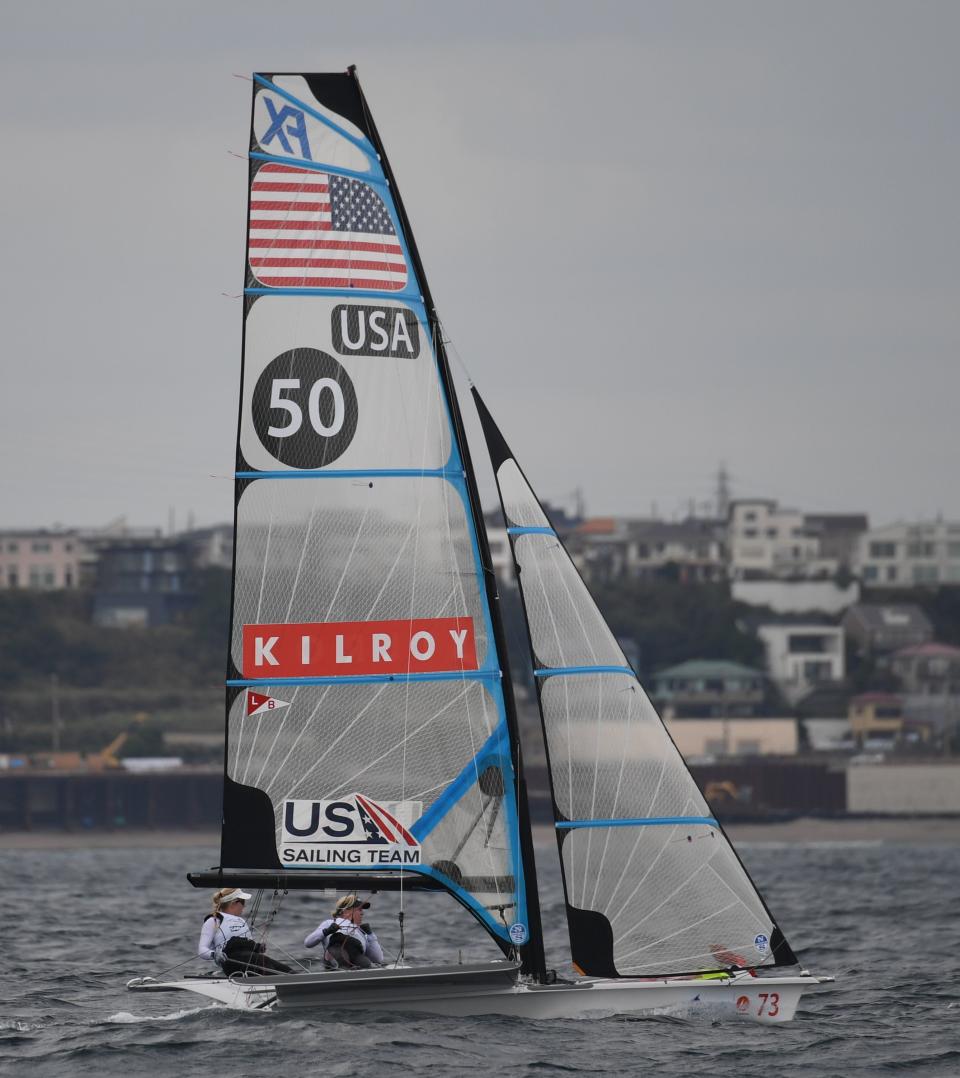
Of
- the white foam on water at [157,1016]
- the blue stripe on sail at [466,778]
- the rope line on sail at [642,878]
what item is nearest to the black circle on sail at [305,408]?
the blue stripe on sail at [466,778]

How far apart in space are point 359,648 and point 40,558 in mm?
133310

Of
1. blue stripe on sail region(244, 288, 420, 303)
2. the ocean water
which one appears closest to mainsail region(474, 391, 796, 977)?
the ocean water

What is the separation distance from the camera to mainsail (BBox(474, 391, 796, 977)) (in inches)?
891

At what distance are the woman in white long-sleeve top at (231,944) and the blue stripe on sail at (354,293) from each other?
601 cm

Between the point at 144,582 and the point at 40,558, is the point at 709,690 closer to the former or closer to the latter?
the point at 144,582

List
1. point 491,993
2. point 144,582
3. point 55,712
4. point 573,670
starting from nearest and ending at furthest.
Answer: point 491,993
point 573,670
point 55,712
point 144,582

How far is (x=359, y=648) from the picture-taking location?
893 inches

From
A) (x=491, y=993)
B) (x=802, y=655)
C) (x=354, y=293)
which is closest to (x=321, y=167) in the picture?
(x=354, y=293)

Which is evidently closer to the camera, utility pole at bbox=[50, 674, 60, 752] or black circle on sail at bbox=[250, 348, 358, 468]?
black circle on sail at bbox=[250, 348, 358, 468]

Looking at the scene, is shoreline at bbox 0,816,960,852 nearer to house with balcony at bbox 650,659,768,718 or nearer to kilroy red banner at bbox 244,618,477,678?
house with balcony at bbox 650,659,768,718

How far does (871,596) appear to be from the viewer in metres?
148

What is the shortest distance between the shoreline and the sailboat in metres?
82.5

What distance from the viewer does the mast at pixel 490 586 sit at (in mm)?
22423

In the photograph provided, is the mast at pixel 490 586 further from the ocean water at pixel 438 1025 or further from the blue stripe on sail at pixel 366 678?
the ocean water at pixel 438 1025
